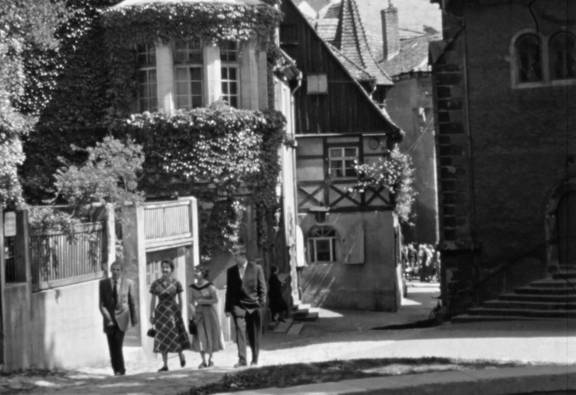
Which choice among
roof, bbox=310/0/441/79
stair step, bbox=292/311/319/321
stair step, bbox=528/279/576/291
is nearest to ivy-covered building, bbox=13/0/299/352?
stair step, bbox=528/279/576/291

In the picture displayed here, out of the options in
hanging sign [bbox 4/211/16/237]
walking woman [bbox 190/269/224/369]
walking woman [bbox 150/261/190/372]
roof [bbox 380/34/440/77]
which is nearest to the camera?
hanging sign [bbox 4/211/16/237]

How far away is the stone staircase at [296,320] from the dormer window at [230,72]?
5.68m

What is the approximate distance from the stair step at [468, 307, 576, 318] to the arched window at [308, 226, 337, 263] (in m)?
13.3

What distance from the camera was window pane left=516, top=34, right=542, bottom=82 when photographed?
2756cm

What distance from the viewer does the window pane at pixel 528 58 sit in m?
27.6

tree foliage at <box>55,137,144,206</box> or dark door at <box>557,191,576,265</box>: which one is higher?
tree foliage at <box>55,137,144,206</box>

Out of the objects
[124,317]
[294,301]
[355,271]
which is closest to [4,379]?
[124,317]

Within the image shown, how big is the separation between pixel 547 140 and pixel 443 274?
13.0 feet

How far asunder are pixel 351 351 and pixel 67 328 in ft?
17.7

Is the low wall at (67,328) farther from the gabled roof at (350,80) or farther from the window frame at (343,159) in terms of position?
the gabled roof at (350,80)

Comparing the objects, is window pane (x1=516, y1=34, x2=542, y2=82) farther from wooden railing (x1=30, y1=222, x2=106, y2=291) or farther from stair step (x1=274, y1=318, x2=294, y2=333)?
wooden railing (x1=30, y1=222, x2=106, y2=291)

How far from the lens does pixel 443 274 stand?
28469mm

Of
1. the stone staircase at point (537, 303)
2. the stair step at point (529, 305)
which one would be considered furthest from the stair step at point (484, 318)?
the stair step at point (529, 305)

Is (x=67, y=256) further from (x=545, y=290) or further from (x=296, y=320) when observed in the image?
(x=296, y=320)
